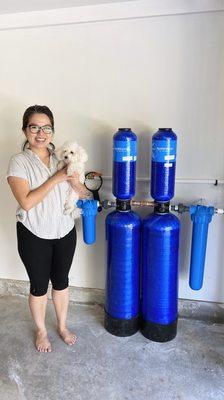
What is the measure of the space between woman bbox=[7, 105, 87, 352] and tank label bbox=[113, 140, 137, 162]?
272 mm

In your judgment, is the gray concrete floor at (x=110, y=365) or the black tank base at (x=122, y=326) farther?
the black tank base at (x=122, y=326)

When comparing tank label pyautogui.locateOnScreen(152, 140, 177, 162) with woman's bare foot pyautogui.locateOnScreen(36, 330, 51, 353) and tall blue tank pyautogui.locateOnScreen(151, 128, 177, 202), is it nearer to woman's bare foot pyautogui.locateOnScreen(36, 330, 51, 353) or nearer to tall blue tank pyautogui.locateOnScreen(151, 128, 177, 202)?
tall blue tank pyautogui.locateOnScreen(151, 128, 177, 202)

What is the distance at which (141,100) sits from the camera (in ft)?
Answer: 6.72

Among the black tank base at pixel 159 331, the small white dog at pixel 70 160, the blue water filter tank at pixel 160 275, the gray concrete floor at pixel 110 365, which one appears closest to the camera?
the gray concrete floor at pixel 110 365

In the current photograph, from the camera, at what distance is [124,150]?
1.86 m

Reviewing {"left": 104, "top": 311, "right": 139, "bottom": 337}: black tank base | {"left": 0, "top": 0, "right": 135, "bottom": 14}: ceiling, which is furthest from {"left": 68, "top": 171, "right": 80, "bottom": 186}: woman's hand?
{"left": 0, "top": 0, "right": 135, "bottom": 14}: ceiling

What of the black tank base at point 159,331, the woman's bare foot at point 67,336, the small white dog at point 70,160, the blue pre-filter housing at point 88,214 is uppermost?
the small white dog at point 70,160

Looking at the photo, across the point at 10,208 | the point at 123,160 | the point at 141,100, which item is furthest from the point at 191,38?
the point at 10,208

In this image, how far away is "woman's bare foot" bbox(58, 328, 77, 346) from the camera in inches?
78.3

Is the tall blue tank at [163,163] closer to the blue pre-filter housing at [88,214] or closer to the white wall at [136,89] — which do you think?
the white wall at [136,89]

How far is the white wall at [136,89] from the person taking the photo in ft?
6.36

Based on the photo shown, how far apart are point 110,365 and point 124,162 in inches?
44.4

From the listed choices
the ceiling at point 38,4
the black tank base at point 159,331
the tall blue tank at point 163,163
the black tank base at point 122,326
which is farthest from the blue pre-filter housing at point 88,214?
the ceiling at point 38,4

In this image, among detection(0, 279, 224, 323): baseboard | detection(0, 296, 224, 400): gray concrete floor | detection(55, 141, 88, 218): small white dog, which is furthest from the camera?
detection(0, 279, 224, 323): baseboard
